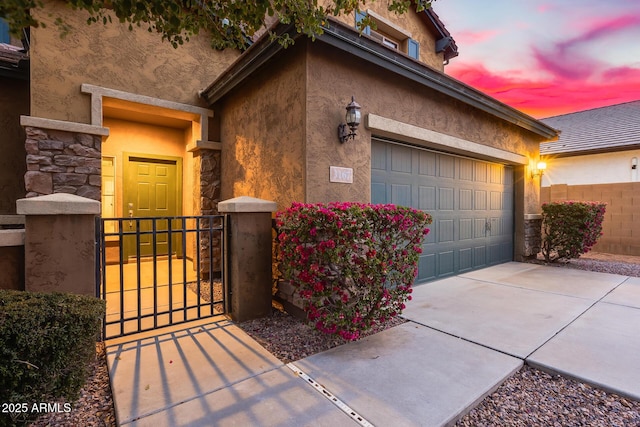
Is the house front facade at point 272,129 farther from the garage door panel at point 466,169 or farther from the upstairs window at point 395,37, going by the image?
the upstairs window at point 395,37

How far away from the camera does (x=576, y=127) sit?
11766 mm

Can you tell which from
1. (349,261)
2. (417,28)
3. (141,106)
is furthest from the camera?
(417,28)

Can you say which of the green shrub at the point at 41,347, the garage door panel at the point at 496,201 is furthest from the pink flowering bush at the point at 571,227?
the green shrub at the point at 41,347

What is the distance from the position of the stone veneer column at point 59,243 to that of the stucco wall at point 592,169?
41.6 feet

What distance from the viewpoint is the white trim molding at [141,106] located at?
14.7 feet

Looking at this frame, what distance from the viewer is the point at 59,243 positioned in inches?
101

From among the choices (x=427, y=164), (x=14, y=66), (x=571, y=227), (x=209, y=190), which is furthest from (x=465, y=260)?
(x=14, y=66)

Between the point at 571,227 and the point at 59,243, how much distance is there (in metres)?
9.14

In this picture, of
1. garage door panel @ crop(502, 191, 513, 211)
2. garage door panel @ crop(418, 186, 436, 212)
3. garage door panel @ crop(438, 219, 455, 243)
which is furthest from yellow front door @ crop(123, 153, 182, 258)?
garage door panel @ crop(502, 191, 513, 211)

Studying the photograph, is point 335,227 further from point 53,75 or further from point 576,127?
point 576,127

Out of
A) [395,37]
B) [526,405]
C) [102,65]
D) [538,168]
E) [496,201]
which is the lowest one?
[526,405]

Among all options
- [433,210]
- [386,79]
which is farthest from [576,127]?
[386,79]

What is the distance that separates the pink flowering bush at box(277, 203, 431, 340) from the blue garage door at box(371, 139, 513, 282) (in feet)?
5.06

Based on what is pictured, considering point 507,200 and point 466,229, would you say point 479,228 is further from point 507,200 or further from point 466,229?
point 507,200
